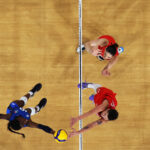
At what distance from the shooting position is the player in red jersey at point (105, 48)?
9.71ft

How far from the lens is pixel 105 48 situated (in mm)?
3057

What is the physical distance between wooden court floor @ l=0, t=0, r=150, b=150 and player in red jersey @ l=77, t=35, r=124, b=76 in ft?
0.96

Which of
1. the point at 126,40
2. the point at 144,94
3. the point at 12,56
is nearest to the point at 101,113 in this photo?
the point at 144,94

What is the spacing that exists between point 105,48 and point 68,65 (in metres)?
0.91

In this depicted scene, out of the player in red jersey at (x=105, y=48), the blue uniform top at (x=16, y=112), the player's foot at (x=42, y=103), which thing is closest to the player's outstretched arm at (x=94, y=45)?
the player in red jersey at (x=105, y=48)

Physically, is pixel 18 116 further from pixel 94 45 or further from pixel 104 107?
pixel 94 45

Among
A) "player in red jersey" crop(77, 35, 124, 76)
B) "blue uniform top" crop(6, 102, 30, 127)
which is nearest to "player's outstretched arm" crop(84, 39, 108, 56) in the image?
"player in red jersey" crop(77, 35, 124, 76)

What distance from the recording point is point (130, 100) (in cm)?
370

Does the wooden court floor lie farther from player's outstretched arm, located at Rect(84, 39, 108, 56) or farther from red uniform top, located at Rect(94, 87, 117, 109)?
red uniform top, located at Rect(94, 87, 117, 109)

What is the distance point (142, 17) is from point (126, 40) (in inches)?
22.6

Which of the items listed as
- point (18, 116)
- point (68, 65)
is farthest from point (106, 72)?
point (18, 116)

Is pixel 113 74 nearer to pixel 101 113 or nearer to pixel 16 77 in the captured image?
pixel 101 113

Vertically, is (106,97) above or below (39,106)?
above

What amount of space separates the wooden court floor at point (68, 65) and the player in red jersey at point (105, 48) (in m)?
0.29
